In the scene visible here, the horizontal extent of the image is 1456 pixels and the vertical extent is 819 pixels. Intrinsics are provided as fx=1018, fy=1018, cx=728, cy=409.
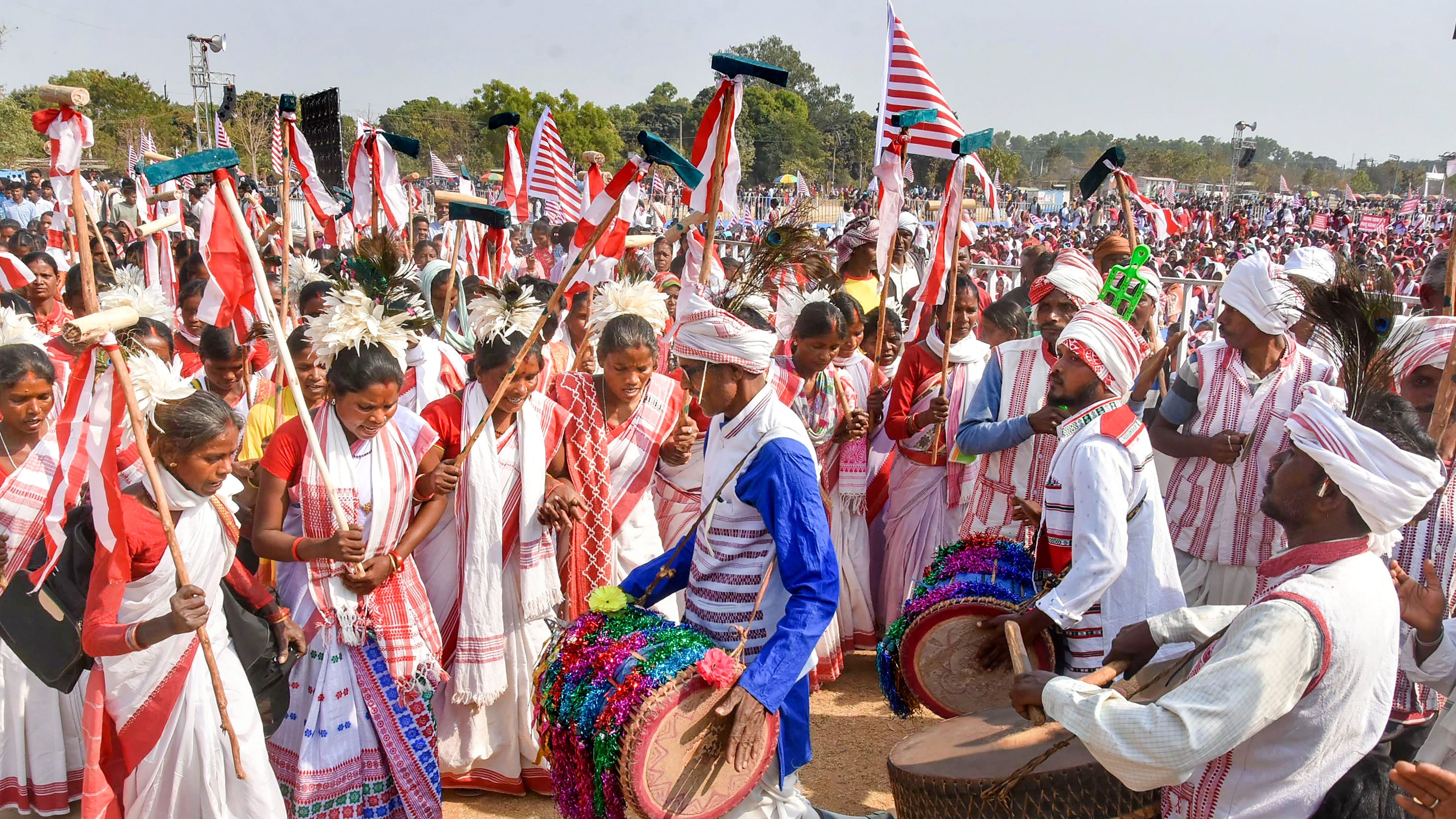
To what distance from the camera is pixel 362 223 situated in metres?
9.28

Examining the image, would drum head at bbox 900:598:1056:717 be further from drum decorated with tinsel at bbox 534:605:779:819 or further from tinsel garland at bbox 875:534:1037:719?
drum decorated with tinsel at bbox 534:605:779:819

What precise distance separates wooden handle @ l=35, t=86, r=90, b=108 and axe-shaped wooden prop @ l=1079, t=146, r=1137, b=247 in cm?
512

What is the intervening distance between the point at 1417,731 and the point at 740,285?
9.80ft

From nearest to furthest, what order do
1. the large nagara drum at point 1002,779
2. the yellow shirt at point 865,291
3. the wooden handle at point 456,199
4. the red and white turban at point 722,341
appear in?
1. the large nagara drum at point 1002,779
2. the red and white turban at point 722,341
3. the wooden handle at point 456,199
4. the yellow shirt at point 865,291

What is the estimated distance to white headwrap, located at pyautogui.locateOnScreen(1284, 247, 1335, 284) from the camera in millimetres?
5328

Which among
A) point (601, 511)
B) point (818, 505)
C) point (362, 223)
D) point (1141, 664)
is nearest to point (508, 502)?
point (601, 511)

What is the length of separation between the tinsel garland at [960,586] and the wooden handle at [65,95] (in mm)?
3926

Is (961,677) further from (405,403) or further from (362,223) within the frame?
(362,223)

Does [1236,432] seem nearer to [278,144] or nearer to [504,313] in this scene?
[504,313]

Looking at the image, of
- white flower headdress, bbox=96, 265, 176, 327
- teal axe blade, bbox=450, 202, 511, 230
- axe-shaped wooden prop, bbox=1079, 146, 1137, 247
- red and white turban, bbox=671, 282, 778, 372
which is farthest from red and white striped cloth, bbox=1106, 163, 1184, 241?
white flower headdress, bbox=96, 265, 176, 327

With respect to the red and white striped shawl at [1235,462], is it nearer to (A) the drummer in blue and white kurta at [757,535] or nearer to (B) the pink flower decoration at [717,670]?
(A) the drummer in blue and white kurta at [757,535]

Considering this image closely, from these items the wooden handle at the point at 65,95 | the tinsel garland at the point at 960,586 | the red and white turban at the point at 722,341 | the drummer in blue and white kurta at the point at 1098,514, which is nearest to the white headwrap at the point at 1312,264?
the drummer in blue and white kurta at the point at 1098,514

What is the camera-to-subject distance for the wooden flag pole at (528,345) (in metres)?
4.03

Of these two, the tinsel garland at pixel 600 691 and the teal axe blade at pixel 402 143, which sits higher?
the teal axe blade at pixel 402 143
